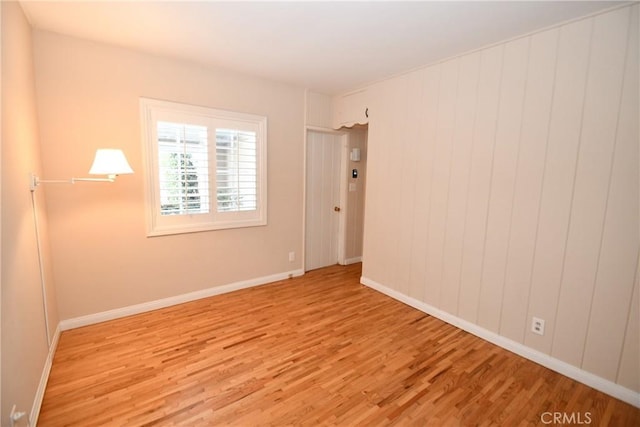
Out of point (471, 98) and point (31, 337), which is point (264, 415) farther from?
point (471, 98)

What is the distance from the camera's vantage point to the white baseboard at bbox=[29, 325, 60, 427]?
1.74 meters

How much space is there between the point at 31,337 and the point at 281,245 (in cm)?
262

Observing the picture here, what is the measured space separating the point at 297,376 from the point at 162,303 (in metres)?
1.87

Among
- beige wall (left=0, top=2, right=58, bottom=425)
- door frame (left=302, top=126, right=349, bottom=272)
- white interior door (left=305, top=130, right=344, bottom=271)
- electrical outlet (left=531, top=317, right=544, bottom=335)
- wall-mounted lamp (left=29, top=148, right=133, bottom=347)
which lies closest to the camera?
beige wall (left=0, top=2, right=58, bottom=425)

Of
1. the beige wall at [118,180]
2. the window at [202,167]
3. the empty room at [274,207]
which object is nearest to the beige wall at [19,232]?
the empty room at [274,207]

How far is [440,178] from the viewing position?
3.05 m

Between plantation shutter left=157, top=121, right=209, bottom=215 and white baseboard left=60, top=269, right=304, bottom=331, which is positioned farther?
plantation shutter left=157, top=121, right=209, bottom=215

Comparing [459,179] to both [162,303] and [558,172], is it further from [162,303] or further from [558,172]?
[162,303]

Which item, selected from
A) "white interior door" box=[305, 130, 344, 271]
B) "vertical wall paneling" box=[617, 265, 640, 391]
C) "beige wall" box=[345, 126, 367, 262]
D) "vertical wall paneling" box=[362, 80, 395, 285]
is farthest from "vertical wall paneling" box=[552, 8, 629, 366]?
"white interior door" box=[305, 130, 344, 271]

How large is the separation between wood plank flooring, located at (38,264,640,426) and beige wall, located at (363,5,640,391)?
1.24 ft

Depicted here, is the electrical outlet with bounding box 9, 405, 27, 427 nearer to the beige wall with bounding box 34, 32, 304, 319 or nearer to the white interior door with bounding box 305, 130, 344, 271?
the beige wall with bounding box 34, 32, 304, 319

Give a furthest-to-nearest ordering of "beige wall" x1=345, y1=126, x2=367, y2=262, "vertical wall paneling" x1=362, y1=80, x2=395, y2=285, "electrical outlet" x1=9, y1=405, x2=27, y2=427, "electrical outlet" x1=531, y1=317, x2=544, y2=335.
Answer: "beige wall" x1=345, y1=126, x2=367, y2=262 < "vertical wall paneling" x1=362, y1=80, x2=395, y2=285 < "electrical outlet" x1=531, y1=317, x2=544, y2=335 < "electrical outlet" x1=9, y1=405, x2=27, y2=427

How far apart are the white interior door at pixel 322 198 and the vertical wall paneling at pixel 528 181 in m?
2.59

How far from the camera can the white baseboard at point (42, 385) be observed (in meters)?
1.74
